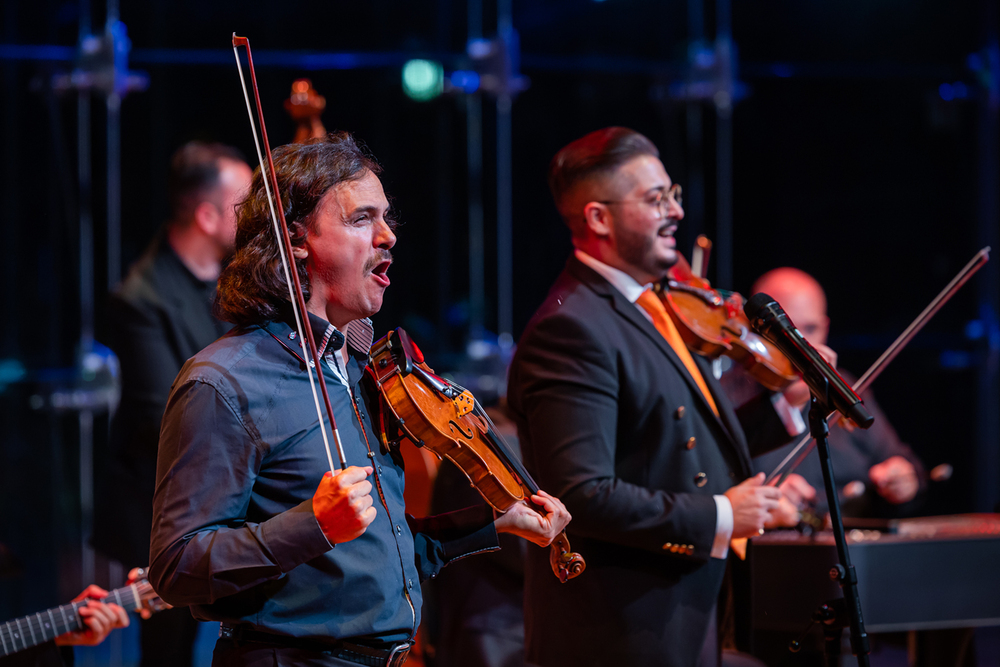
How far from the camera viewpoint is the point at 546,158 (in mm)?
5234

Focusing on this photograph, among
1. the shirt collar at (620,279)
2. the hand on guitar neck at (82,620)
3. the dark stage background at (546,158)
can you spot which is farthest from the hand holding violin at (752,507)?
the dark stage background at (546,158)

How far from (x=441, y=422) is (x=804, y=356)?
0.77 meters

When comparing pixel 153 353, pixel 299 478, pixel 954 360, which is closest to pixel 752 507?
pixel 299 478

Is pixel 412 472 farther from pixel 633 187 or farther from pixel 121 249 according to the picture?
pixel 121 249

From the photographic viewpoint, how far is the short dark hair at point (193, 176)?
339cm

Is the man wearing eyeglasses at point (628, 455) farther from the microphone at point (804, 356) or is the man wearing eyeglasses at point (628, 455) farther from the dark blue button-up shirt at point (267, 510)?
the dark blue button-up shirt at point (267, 510)

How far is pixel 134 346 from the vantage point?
316 cm

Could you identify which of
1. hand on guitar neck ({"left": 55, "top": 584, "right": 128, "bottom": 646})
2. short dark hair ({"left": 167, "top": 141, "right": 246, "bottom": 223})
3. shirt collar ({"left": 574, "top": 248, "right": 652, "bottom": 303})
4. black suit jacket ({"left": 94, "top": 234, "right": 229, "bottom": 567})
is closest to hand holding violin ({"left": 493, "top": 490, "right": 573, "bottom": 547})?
shirt collar ({"left": 574, "top": 248, "right": 652, "bottom": 303})

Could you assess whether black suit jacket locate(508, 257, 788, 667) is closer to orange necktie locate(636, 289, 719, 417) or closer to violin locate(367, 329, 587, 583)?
orange necktie locate(636, 289, 719, 417)

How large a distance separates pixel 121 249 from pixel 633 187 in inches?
113

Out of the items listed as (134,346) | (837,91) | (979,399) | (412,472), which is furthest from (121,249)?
(979,399)

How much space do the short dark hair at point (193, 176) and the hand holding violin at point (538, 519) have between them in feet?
6.54

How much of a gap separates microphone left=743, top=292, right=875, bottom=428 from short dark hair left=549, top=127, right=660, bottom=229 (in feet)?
2.47

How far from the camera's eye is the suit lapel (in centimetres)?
250
